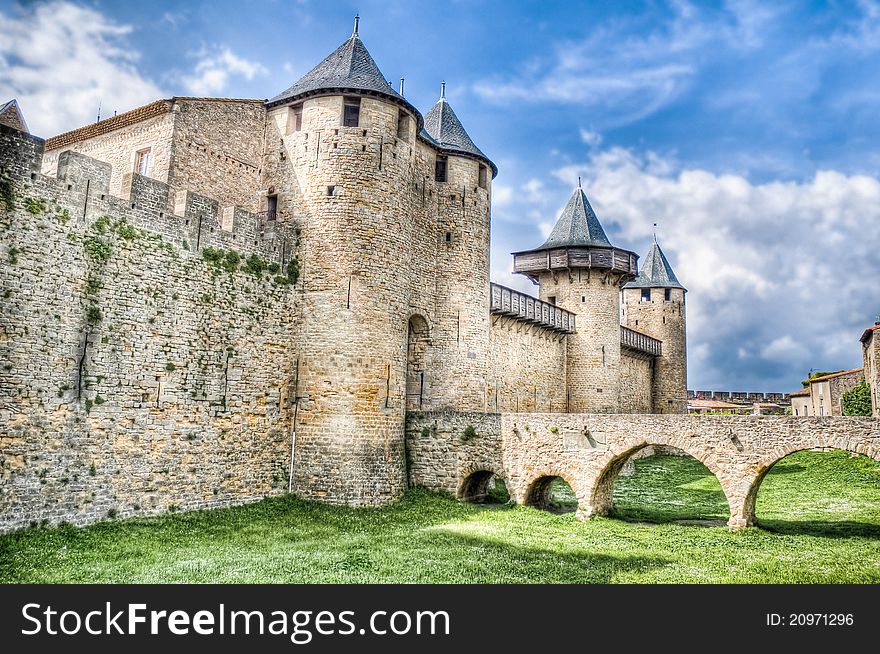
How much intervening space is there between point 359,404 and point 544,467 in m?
5.18

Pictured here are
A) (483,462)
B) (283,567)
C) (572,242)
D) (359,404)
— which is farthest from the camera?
(572,242)

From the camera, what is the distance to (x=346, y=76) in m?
18.1

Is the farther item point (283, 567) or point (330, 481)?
point (330, 481)

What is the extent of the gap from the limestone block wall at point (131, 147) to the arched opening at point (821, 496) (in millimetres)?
16376

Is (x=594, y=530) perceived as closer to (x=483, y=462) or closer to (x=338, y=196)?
(x=483, y=462)

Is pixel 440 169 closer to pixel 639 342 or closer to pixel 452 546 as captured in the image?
pixel 452 546

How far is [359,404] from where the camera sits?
659 inches

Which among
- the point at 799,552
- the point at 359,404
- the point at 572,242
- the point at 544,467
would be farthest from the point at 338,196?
the point at 572,242

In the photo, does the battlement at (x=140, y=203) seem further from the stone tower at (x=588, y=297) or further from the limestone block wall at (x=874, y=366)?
the limestone block wall at (x=874, y=366)

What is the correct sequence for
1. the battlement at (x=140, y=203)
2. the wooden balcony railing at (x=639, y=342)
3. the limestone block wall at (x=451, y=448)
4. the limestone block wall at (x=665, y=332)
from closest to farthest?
the battlement at (x=140, y=203) → the limestone block wall at (x=451, y=448) → the wooden balcony railing at (x=639, y=342) → the limestone block wall at (x=665, y=332)

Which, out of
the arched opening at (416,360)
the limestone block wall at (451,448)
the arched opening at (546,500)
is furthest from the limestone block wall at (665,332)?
the limestone block wall at (451,448)

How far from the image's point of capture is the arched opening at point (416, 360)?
68.1 feet

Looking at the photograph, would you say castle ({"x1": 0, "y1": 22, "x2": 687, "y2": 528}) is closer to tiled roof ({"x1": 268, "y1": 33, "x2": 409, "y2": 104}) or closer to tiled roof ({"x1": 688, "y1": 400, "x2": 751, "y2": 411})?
tiled roof ({"x1": 268, "y1": 33, "x2": 409, "y2": 104})

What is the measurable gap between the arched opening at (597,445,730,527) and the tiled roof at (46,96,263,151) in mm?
14557
